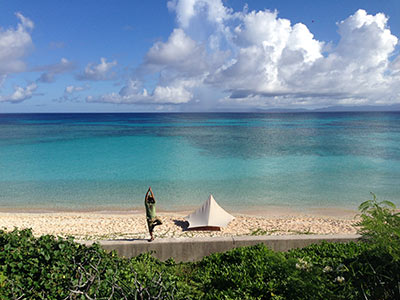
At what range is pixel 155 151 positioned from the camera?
155 ft

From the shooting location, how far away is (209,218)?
15.5 meters

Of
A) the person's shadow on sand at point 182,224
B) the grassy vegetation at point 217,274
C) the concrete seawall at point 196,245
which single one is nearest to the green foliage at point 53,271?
the grassy vegetation at point 217,274

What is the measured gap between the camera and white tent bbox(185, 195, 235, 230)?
1544cm

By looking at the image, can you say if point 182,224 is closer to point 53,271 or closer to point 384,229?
point 53,271

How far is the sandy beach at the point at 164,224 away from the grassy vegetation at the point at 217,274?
25.4 feet

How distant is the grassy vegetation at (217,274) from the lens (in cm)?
395

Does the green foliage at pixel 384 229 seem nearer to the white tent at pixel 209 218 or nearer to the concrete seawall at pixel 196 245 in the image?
the concrete seawall at pixel 196 245

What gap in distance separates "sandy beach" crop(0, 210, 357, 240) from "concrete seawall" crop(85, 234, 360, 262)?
541 cm

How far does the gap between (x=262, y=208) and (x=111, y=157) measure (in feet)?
87.8

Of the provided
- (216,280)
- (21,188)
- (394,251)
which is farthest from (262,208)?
(21,188)

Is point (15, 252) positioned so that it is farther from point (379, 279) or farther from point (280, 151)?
point (280, 151)

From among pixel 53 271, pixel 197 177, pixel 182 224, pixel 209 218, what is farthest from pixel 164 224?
pixel 197 177

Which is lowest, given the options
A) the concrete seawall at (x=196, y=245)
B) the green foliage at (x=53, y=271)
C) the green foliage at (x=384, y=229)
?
the concrete seawall at (x=196, y=245)

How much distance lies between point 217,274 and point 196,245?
147cm
